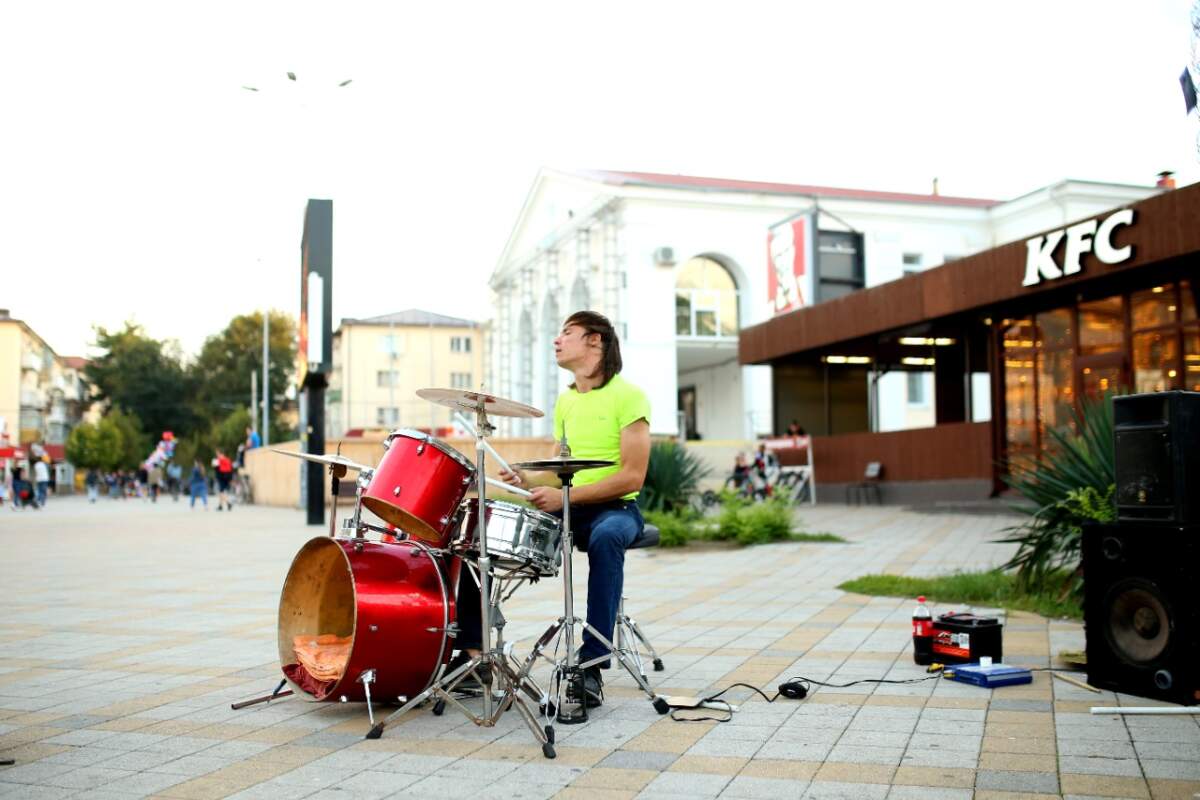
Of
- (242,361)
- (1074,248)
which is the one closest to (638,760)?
(1074,248)

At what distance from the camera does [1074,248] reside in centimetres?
1605

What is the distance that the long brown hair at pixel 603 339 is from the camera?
532 cm

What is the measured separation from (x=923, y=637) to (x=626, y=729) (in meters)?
2.17

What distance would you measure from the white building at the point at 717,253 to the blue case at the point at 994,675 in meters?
31.1

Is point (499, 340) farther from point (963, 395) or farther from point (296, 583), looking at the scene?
point (296, 583)

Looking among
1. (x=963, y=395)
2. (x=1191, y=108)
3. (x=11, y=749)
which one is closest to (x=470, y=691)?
(x=11, y=749)

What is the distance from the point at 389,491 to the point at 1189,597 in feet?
11.5

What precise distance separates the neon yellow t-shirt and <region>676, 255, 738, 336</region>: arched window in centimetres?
3407

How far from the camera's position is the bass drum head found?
515 cm

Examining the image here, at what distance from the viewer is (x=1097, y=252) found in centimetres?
1559

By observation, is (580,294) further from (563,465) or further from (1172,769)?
(1172,769)

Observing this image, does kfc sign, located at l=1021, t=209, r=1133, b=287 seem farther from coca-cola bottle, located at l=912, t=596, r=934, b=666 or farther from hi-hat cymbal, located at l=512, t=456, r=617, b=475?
hi-hat cymbal, located at l=512, t=456, r=617, b=475

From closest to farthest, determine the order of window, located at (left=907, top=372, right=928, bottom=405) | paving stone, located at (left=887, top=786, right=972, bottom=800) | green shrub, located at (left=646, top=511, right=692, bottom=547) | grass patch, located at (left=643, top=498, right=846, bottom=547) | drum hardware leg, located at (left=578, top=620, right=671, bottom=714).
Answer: paving stone, located at (left=887, top=786, right=972, bottom=800) < drum hardware leg, located at (left=578, top=620, right=671, bottom=714) < green shrub, located at (left=646, top=511, right=692, bottom=547) < grass patch, located at (left=643, top=498, right=846, bottom=547) < window, located at (left=907, top=372, right=928, bottom=405)

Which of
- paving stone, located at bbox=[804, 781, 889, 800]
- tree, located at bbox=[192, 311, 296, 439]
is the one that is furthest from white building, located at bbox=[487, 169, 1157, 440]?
tree, located at bbox=[192, 311, 296, 439]
